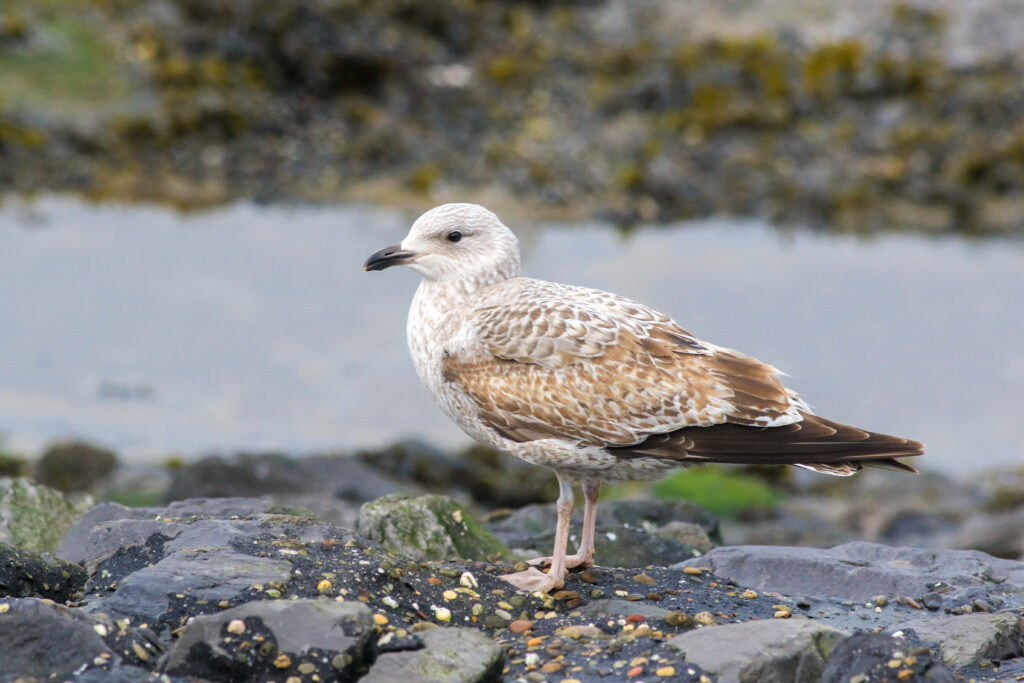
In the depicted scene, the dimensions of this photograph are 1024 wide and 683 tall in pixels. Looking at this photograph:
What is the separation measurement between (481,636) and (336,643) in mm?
678

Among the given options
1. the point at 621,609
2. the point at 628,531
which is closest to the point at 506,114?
the point at 628,531

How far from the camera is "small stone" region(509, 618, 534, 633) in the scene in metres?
5.74

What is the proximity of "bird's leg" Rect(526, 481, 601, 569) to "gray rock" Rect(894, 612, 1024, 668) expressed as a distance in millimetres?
1635

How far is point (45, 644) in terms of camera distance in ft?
15.2

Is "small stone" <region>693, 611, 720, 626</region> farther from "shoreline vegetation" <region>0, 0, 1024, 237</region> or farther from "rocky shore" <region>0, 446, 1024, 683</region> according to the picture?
"shoreline vegetation" <region>0, 0, 1024, 237</region>

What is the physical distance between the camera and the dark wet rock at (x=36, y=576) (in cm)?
550

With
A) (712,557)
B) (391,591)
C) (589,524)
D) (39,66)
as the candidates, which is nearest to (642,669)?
(391,591)

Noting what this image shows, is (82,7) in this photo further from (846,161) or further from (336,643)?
(336,643)

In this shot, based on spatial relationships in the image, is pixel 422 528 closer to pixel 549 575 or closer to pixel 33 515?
pixel 549 575

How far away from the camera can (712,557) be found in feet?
23.7

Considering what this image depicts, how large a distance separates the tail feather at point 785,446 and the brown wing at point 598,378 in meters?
0.05

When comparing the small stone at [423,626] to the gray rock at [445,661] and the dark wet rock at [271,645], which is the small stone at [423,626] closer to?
the gray rock at [445,661]

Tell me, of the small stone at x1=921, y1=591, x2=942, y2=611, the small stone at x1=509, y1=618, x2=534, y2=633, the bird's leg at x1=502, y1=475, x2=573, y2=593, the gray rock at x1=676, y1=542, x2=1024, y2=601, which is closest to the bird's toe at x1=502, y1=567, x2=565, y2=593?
the bird's leg at x1=502, y1=475, x2=573, y2=593

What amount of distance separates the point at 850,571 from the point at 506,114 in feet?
40.5
